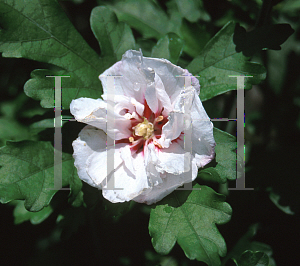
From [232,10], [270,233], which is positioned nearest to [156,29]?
[232,10]

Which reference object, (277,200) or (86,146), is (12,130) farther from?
(277,200)

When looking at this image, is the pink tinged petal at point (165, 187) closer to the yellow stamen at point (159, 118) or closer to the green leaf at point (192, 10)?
the yellow stamen at point (159, 118)

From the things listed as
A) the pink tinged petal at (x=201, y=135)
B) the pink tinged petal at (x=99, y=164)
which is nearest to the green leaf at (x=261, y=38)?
the pink tinged petal at (x=201, y=135)

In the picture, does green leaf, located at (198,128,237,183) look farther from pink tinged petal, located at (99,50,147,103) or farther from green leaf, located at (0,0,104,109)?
green leaf, located at (0,0,104,109)

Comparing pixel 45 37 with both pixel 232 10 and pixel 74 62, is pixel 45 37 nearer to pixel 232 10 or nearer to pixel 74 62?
pixel 74 62

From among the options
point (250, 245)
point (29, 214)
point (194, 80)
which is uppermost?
point (194, 80)

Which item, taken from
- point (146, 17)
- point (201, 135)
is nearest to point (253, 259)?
point (201, 135)

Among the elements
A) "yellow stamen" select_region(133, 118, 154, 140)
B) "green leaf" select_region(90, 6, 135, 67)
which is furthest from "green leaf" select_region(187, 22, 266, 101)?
"green leaf" select_region(90, 6, 135, 67)
